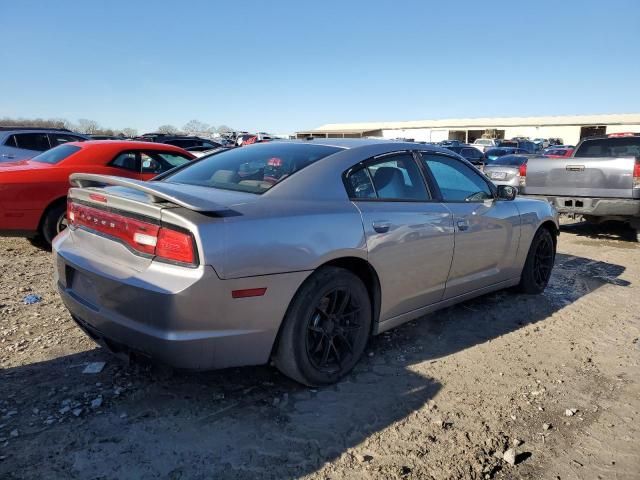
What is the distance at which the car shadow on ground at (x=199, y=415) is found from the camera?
8.08 ft

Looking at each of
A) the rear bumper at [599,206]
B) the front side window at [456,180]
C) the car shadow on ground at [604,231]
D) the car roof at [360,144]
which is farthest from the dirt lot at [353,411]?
the car shadow on ground at [604,231]

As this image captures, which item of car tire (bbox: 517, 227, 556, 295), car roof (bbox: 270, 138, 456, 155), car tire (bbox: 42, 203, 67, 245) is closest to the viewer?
car roof (bbox: 270, 138, 456, 155)

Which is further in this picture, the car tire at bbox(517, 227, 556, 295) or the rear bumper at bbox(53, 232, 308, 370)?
the car tire at bbox(517, 227, 556, 295)

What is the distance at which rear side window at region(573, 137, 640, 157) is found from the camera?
900 cm

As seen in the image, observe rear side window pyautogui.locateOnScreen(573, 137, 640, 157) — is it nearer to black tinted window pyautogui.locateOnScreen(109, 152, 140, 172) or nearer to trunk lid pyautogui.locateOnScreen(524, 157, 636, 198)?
trunk lid pyautogui.locateOnScreen(524, 157, 636, 198)

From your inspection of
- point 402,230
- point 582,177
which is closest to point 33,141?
point 402,230

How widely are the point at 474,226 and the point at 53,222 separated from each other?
4.83 m

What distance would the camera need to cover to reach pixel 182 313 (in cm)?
255

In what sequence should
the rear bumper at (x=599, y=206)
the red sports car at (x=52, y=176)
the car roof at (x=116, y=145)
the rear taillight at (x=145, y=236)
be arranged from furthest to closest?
1. the rear bumper at (x=599, y=206)
2. the car roof at (x=116, y=145)
3. the red sports car at (x=52, y=176)
4. the rear taillight at (x=145, y=236)

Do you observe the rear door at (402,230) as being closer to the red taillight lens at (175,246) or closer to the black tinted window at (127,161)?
the red taillight lens at (175,246)

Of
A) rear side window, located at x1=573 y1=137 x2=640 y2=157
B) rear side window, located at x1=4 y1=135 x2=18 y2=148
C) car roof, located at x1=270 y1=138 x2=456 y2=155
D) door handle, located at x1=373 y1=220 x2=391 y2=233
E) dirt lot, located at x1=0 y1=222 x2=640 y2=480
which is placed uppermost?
rear side window, located at x1=4 y1=135 x2=18 y2=148

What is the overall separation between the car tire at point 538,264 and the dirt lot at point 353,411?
0.81 meters

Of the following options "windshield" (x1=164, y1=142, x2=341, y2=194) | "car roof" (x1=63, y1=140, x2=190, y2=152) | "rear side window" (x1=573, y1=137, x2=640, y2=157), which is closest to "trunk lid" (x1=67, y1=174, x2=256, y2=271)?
"windshield" (x1=164, y1=142, x2=341, y2=194)

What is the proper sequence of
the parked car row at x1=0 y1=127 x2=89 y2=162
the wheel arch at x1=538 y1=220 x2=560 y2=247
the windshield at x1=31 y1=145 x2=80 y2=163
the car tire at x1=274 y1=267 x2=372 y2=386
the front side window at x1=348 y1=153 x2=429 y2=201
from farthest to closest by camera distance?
the parked car row at x1=0 y1=127 x2=89 y2=162
the windshield at x1=31 y1=145 x2=80 y2=163
the wheel arch at x1=538 y1=220 x2=560 y2=247
the front side window at x1=348 y1=153 x2=429 y2=201
the car tire at x1=274 y1=267 x2=372 y2=386
